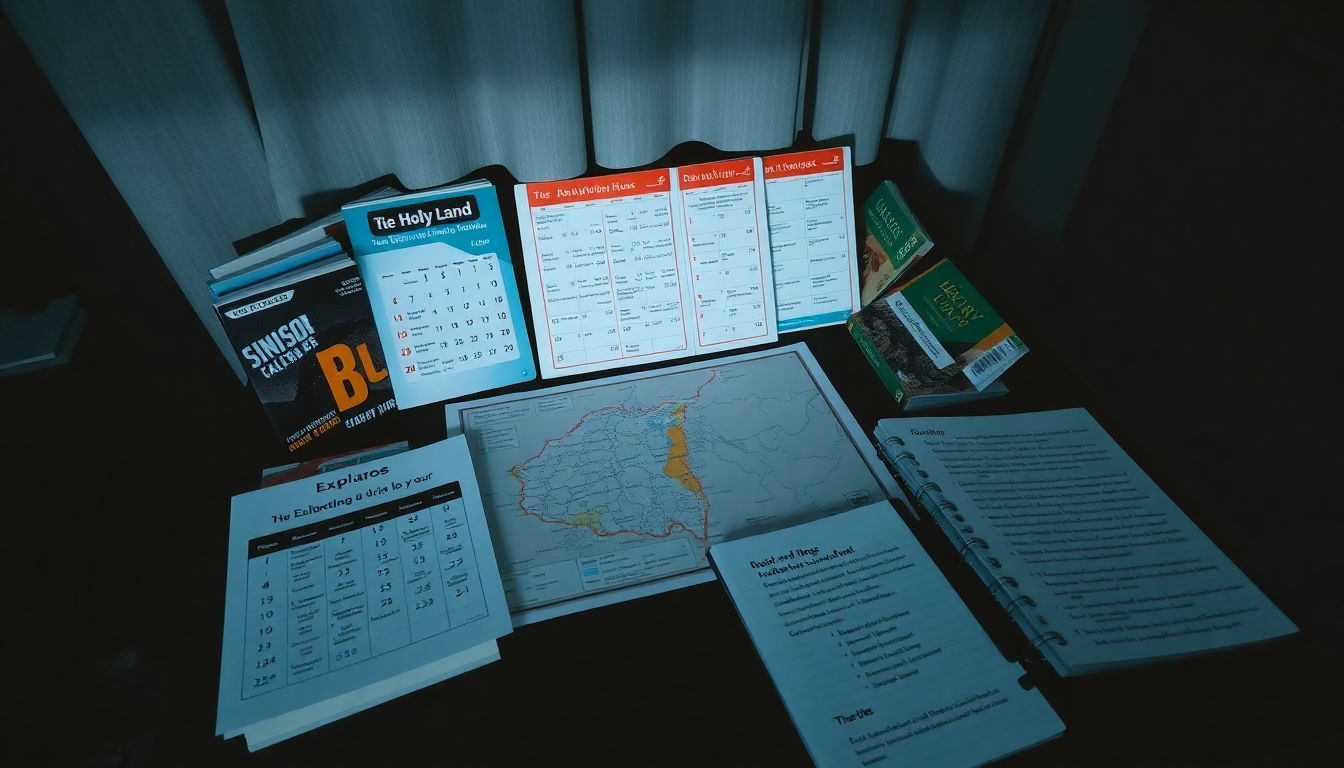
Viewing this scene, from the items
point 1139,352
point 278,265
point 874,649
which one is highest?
point 278,265

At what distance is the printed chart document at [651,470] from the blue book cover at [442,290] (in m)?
0.06

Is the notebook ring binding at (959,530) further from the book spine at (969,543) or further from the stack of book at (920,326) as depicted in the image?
the stack of book at (920,326)

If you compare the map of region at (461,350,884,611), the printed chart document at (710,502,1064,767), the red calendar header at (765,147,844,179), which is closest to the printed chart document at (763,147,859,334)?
the red calendar header at (765,147,844,179)

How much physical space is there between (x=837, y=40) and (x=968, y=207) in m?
0.41

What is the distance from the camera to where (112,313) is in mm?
1087

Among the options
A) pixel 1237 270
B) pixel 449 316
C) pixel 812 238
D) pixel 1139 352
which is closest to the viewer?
pixel 449 316

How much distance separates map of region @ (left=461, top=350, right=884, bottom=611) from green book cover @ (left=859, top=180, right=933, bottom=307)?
0.18m

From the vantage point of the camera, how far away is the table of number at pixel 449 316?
3.03 ft

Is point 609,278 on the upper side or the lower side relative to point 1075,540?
upper

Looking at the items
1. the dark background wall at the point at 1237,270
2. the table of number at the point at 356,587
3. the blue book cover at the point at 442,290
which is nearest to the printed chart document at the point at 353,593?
the table of number at the point at 356,587

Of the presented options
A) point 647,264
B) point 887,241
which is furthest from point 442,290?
point 887,241

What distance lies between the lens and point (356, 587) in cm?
73

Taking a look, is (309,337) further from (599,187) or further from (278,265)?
(599,187)

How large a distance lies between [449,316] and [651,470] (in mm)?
352
